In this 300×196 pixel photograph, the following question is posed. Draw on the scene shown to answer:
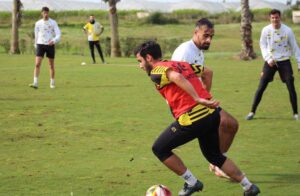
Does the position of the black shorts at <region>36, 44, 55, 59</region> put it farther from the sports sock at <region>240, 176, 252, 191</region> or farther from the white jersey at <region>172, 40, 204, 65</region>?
the sports sock at <region>240, 176, 252, 191</region>

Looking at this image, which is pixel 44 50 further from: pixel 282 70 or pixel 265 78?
pixel 282 70

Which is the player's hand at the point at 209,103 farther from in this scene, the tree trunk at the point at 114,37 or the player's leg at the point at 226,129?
the tree trunk at the point at 114,37

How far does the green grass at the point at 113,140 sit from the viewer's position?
378 inches

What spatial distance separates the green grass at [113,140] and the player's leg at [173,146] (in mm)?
515

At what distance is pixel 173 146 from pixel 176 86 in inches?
25.5

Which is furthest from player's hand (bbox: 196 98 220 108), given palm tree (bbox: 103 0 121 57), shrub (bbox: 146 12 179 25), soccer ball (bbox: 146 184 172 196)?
shrub (bbox: 146 12 179 25)

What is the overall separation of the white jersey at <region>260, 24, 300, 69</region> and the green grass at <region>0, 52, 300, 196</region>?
4.04ft

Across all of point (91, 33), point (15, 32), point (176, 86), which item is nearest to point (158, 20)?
point (15, 32)

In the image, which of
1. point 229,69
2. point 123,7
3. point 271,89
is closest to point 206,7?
point 123,7

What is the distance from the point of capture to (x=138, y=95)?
19.9 metres

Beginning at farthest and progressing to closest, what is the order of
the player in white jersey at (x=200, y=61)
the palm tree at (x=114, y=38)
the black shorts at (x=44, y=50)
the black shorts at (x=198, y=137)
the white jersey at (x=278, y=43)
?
the palm tree at (x=114, y=38), the black shorts at (x=44, y=50), the white jersey at (x=278, y=43), the player in white jersey at (x=200, y=61), the black shorts at (x=198, y=137)

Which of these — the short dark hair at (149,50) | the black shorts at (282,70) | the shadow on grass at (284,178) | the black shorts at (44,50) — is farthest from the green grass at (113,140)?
the short dark hair at (149,50)

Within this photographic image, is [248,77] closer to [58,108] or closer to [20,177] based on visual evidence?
[58,108]

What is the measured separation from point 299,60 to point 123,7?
7650 cm
